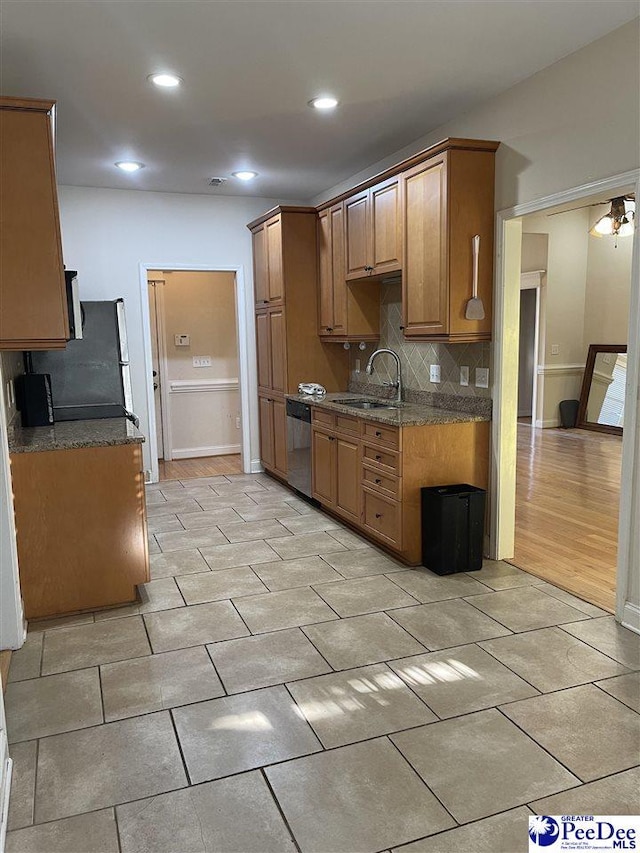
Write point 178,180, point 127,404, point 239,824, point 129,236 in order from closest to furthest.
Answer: point 239,824
point 127,404
point 178,180
point 129,236

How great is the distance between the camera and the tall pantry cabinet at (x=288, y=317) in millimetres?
5496

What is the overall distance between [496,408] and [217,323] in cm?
421

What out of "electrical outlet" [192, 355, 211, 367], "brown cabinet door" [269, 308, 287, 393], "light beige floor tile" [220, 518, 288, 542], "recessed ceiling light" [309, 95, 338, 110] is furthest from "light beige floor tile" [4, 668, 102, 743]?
"electrical outlet" [192, 355, 211, 367]

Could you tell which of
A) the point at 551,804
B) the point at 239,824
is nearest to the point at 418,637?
the point at 551,804

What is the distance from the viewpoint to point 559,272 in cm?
871

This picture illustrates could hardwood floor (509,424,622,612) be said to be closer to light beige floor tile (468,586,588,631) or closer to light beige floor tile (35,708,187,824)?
light beige floor tile (468,586,588,631)

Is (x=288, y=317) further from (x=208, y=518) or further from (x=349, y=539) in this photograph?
(x=349, y=539)

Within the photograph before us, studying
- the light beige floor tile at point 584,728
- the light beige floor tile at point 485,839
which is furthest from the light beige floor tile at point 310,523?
the light beige floor tile at point 485,839

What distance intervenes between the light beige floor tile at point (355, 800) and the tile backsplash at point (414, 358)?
2.37 meters

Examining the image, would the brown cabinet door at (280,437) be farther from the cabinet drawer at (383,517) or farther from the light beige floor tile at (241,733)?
the light beige floor tile at (241,733)

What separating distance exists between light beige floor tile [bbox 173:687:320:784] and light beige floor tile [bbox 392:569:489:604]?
1145 millimetres

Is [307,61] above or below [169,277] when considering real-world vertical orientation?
above

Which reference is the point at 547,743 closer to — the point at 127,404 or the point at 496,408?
the point at 496,408

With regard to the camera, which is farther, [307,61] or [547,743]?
[307,61]
